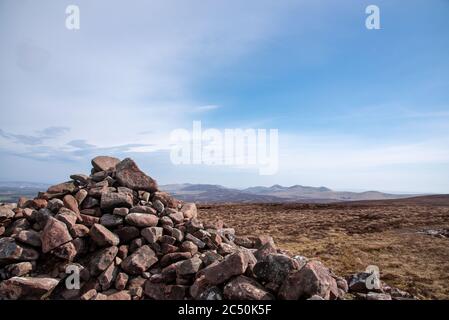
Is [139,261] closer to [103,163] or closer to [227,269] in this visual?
[227,269]

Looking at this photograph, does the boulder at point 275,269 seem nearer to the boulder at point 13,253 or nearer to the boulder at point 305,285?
the boulder at point 305,285

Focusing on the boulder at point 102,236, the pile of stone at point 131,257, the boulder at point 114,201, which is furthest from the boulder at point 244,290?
the boulder at point 114,201

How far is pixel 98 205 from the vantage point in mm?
10102

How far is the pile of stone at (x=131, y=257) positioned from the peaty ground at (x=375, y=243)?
340 cm

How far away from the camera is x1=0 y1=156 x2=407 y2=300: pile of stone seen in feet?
23.2

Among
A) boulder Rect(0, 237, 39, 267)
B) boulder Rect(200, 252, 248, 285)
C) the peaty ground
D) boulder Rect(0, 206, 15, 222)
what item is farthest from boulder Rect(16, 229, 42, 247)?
the peaty ground

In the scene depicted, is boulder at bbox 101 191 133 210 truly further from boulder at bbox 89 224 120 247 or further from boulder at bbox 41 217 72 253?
boulder at bbox 41 217 72 253

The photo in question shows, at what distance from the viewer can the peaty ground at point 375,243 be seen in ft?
35.9

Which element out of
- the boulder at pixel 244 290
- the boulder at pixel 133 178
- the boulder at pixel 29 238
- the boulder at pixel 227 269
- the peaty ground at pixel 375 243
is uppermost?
the boulder at pixel 133 178

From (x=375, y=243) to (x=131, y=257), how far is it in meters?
13.2

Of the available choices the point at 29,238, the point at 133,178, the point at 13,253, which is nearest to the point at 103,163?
the point at 133,178

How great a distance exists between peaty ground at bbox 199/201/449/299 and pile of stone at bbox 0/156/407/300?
3.40 meters

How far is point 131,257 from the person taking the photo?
27.7 feet
